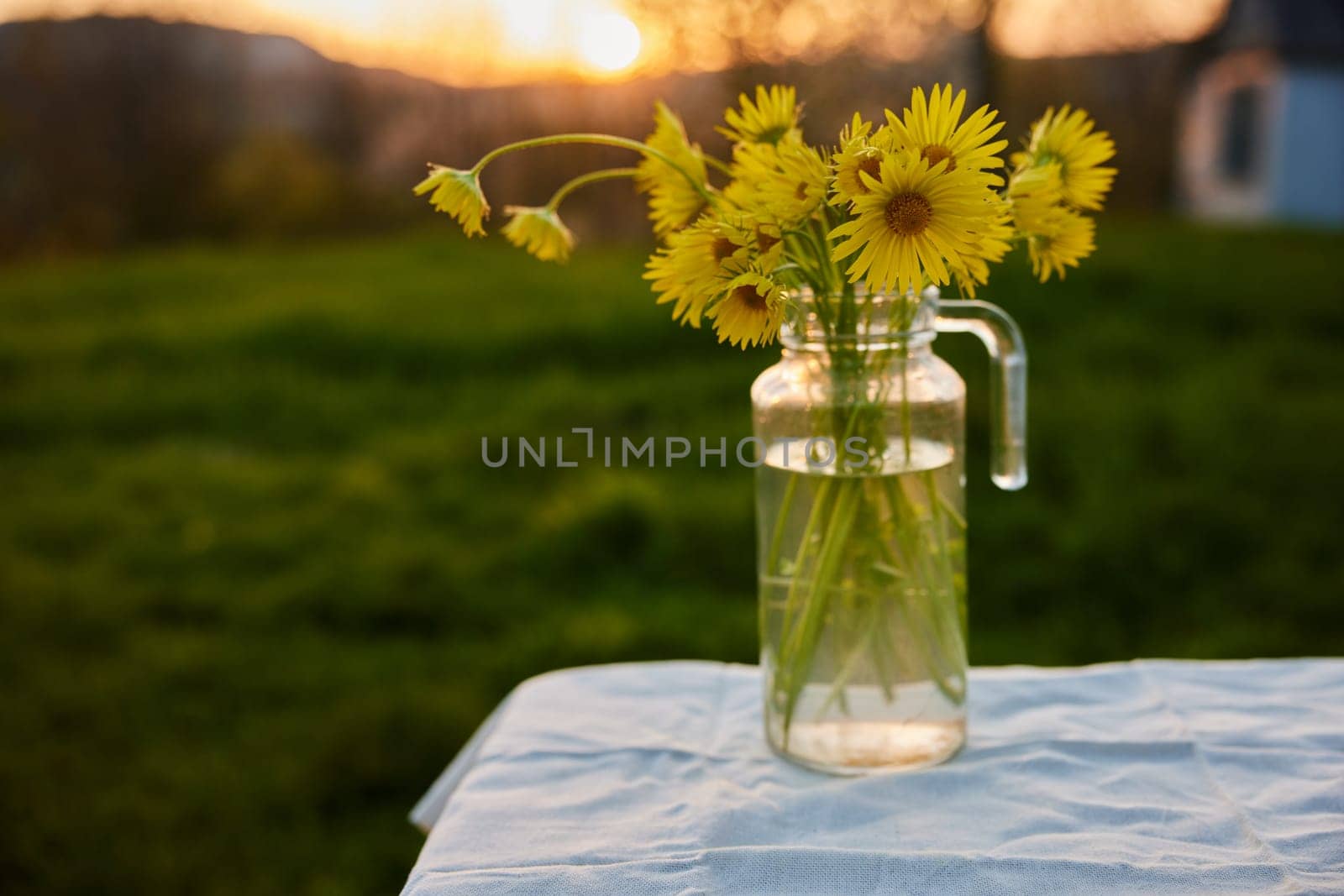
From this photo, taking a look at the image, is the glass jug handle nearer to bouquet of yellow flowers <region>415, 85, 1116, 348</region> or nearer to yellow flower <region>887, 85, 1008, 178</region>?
bouquet of yellow flowers <region>415, 85, 1116, 348</region>

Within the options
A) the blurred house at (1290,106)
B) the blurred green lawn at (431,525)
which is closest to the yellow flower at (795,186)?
the blurred green lawn at (431,525)

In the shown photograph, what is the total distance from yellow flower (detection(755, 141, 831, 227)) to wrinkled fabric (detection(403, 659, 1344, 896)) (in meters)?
0.48

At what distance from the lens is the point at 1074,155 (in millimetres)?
1015

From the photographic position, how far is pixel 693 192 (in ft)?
3.49

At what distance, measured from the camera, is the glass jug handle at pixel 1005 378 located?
1089 millimetres

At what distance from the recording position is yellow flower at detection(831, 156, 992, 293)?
799 mm

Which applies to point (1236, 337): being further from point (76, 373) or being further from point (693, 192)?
point (76, 373)

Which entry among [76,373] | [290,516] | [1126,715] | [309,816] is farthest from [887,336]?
[76,373]

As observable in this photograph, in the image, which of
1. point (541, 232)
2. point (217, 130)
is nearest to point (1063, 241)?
point (541, 232)

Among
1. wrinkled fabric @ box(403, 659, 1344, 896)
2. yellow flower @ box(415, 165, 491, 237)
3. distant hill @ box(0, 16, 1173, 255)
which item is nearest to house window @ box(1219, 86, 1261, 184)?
distant hill @ box(0, 16, 1173, 255)

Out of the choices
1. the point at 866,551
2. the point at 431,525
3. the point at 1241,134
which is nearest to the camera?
the point at 866,551

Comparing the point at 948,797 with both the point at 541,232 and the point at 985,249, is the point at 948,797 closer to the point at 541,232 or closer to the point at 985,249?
the point at 985,249

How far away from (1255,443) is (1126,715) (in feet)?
10.2

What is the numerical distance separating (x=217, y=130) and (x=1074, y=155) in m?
7.60
